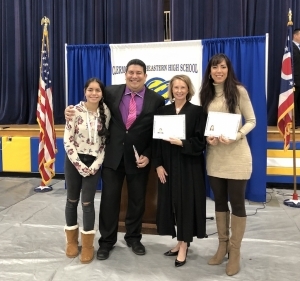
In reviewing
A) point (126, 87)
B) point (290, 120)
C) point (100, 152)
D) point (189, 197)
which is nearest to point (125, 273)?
point (189, 197)

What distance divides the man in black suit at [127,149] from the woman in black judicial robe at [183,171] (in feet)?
0.38

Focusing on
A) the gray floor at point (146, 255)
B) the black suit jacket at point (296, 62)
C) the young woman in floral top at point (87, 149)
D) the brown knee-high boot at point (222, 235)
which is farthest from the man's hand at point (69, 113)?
the black suit jacket at point (296, 62)

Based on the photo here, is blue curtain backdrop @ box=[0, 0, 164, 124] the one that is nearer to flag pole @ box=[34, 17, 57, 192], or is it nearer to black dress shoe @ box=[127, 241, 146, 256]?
flag pole @ box=[34, 17, 57, 192]

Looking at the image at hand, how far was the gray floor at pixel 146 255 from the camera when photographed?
226 cm

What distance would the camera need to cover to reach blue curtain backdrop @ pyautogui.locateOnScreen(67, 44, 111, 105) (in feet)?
13.9

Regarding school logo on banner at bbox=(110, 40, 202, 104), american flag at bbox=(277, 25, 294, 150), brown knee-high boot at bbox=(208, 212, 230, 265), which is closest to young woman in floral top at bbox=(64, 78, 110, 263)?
brown knee-high boot at bbox=(208, 212, 230, 265)

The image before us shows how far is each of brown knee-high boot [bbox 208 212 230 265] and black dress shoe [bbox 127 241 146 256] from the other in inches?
20.3

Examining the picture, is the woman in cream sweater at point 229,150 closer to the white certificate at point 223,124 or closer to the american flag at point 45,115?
the white certificate at point 223,124

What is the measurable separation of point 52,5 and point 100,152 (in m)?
4.64

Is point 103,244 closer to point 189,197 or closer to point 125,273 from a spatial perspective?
point 125,273

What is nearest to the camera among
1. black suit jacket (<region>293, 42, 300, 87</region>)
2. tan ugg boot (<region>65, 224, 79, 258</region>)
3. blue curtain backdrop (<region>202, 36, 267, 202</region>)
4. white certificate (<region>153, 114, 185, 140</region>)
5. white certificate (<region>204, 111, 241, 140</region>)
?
white certificate (<region>204, 111, 241, 140</region>)

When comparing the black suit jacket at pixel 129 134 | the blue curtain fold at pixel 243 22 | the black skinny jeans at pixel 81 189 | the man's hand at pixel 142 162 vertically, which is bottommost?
the black skinny jeans at pixel 81 189

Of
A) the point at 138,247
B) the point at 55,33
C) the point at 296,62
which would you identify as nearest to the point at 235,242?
the point at 138,247

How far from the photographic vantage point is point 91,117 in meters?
2.39
